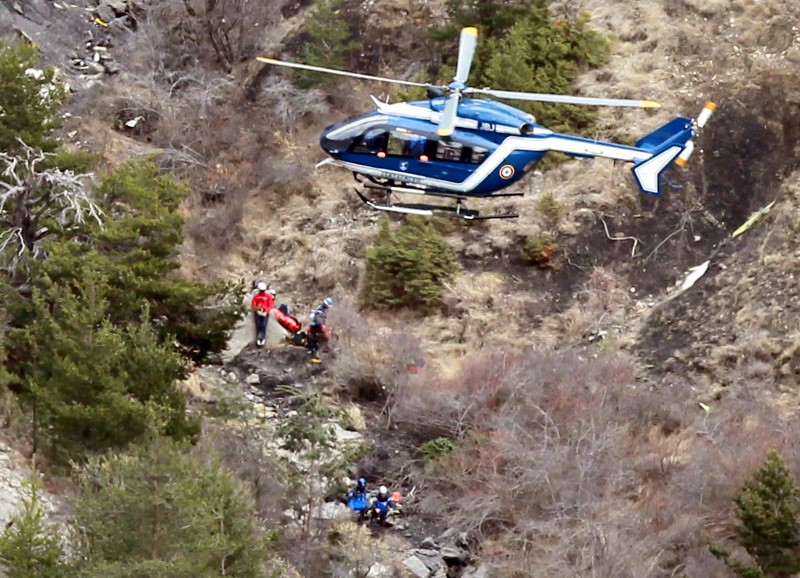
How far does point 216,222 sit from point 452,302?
22.1ft

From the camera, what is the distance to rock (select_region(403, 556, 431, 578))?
58.3 feet

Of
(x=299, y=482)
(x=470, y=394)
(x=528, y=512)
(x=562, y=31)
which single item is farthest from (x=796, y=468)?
(x=562, y=31)

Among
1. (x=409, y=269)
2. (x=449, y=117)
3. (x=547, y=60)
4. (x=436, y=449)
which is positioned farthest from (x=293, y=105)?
(x=449, y=117)

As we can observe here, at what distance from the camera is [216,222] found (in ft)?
90.6

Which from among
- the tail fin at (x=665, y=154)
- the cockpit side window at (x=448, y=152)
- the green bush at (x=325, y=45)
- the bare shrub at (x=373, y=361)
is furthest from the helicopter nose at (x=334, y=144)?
the green bush at (x=325, y=45)

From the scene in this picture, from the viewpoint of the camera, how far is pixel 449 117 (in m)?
15.3

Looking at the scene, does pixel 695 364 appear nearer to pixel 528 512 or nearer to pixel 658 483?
pixel 658 483

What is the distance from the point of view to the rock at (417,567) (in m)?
17.8

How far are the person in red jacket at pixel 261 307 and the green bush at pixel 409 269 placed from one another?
2.32 m

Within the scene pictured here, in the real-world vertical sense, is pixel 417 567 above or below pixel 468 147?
below

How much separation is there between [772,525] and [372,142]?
7550 millimetres

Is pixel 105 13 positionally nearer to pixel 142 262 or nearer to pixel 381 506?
pixel 142 262

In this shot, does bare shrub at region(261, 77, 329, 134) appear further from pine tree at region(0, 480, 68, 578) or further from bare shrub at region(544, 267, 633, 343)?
pine tree at region(0, 480, 68, 578)

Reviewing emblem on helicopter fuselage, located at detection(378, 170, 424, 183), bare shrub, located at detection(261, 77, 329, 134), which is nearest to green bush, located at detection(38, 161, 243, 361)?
emblem on helicopter fuselage, located at detection(378, 170, 424, 183)
